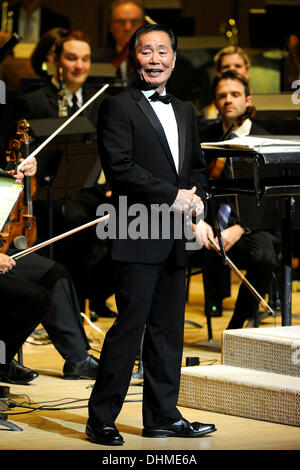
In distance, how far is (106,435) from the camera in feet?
9.18

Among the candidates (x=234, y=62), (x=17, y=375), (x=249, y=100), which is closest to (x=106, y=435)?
(x=17, y=375)

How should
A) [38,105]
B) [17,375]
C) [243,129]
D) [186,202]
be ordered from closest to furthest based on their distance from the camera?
[186,202], [17,375], [243,129], [38,105]

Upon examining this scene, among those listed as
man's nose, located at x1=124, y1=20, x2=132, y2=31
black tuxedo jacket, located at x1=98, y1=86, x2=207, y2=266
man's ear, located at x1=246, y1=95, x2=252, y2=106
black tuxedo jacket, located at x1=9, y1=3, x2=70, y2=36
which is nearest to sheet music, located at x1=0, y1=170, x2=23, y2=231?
black tuxedo jacket, located at x1=98, y1=86, x2=207, y2=266

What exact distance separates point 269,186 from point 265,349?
23.9 inches

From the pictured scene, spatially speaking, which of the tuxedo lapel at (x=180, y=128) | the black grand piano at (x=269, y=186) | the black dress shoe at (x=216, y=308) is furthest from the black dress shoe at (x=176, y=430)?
the black dress shoe at (x=216, y=308)

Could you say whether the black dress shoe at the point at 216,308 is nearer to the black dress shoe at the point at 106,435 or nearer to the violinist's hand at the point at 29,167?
the violinist's hand at the point at 29,167

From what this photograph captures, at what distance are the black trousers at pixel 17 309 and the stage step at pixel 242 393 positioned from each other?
2.09ft

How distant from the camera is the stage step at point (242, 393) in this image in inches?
123

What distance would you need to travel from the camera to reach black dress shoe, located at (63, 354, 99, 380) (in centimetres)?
384

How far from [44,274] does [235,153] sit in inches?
39.1

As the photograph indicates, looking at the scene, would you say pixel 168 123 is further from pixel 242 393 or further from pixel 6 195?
pixel 242 393

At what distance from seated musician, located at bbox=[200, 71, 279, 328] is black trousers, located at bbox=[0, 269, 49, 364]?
1.09 m

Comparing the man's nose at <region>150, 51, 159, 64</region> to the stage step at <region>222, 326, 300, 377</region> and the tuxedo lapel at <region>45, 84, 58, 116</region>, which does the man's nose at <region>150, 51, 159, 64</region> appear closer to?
the stage step at <region>222, 326, 300, 377</region>

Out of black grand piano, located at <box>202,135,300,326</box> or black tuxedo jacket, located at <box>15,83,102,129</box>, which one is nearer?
black grand piano, located at <box>202,135,300,326</box>
